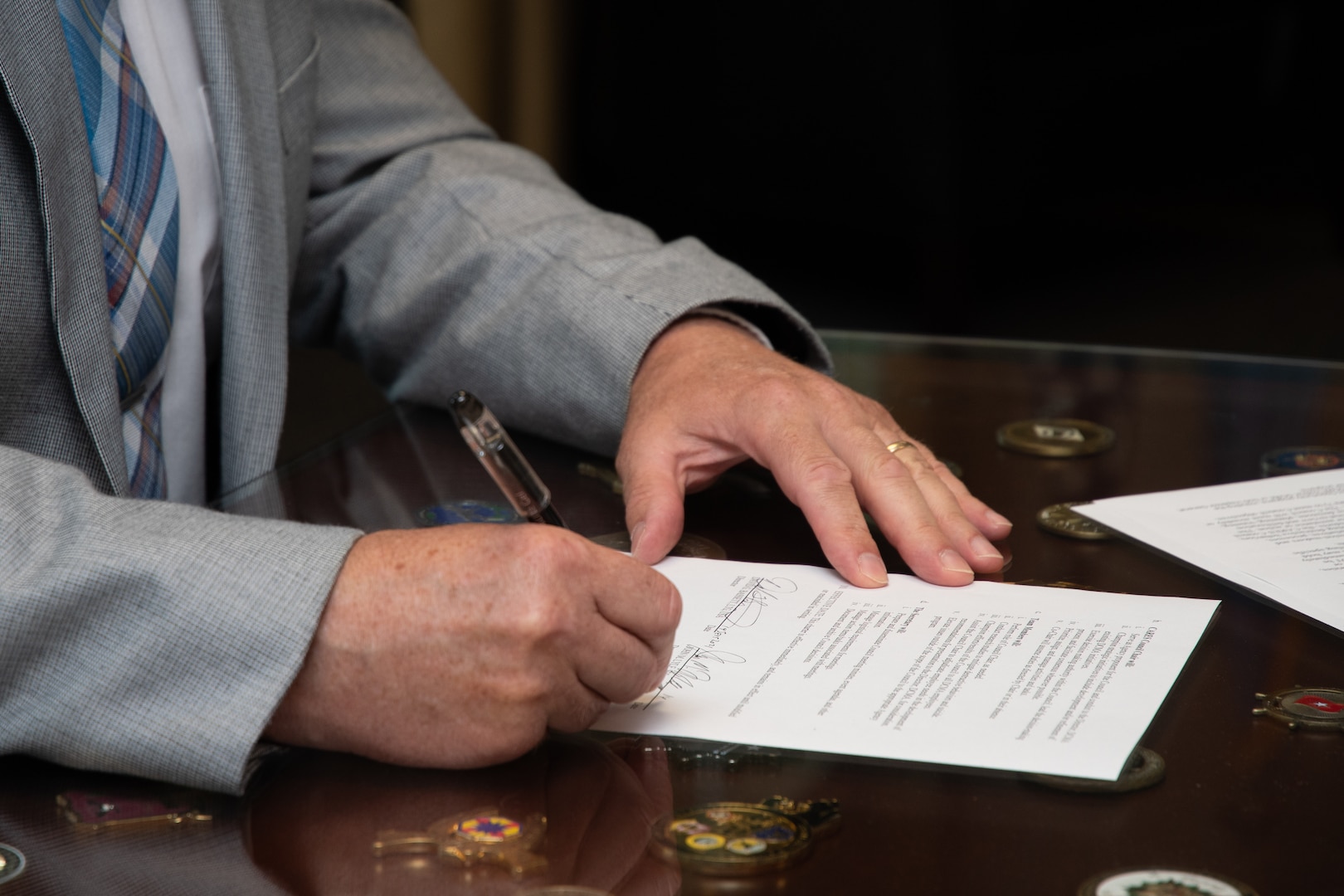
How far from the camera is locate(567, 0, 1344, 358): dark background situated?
3129mm

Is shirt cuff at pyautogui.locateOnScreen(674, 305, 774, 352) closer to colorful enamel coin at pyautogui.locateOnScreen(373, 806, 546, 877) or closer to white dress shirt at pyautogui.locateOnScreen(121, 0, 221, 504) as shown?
white dress shirt at pyautogui.locateOnScreen(121, 0, 221, 504)

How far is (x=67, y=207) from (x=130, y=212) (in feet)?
0.34

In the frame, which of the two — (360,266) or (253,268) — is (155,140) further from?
(360,266)

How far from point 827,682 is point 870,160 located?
2.73 metres

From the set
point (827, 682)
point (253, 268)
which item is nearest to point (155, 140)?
point (253, 268)

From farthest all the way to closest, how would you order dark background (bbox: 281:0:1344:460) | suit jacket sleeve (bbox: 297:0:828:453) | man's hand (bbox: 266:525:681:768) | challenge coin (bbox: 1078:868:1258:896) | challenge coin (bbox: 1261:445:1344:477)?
1. dark background (bbox: 281:0:1344:460)
2. suit jacket sleeve (bbox: 297:0:828:453)
3. challenge coin (bbox: 1261:445:1344:477)
4. man's hand (bbox: 266:525:681:768)
5. challenge coin (bbox: 1078:868:1258:896)

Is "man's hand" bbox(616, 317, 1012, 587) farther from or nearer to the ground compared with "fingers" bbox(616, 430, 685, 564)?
farther from the ground

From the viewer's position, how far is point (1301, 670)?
665 millimetres

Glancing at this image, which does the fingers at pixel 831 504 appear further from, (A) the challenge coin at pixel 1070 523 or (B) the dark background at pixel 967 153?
(B) the dark background at pixel 967 153

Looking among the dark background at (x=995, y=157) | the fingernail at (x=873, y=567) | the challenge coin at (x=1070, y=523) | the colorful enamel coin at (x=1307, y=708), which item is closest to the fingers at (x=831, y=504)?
the fingernail at (x=873, y=567)

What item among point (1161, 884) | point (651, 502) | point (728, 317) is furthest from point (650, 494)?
point (1161, 884)
